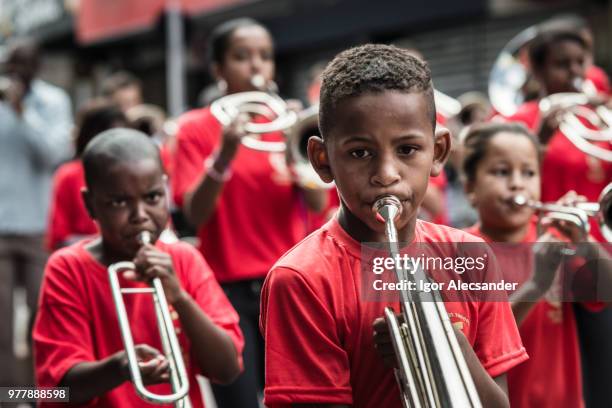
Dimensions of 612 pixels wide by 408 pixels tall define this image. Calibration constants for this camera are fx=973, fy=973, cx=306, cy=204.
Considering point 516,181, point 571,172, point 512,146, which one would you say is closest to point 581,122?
point 571,172

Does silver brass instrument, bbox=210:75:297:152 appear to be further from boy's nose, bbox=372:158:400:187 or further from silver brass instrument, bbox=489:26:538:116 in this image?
boy's nose, bbox=372:158:400:187

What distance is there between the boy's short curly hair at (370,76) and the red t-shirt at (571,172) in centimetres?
211

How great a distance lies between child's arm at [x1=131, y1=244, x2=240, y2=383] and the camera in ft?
9.62

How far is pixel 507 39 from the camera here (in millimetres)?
10688

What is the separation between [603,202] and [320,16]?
9942 mm

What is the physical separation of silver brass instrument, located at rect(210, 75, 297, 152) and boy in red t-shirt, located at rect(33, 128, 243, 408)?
1.34 metres

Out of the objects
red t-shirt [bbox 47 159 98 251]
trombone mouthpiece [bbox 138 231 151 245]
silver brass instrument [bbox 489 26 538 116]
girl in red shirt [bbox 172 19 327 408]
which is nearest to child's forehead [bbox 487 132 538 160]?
girl in red shirt [bbox 172 19 327 408]

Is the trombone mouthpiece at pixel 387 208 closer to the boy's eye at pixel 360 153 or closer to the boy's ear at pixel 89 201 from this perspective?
the boy's eye at pixel 360 153

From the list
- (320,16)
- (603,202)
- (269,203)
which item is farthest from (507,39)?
(603,202)

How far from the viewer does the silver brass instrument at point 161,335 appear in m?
2.78

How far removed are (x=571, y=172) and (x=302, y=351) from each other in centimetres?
245

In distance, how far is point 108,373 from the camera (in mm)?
2854

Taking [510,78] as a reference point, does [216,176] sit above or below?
below

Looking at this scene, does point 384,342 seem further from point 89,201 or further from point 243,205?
point 243,205
